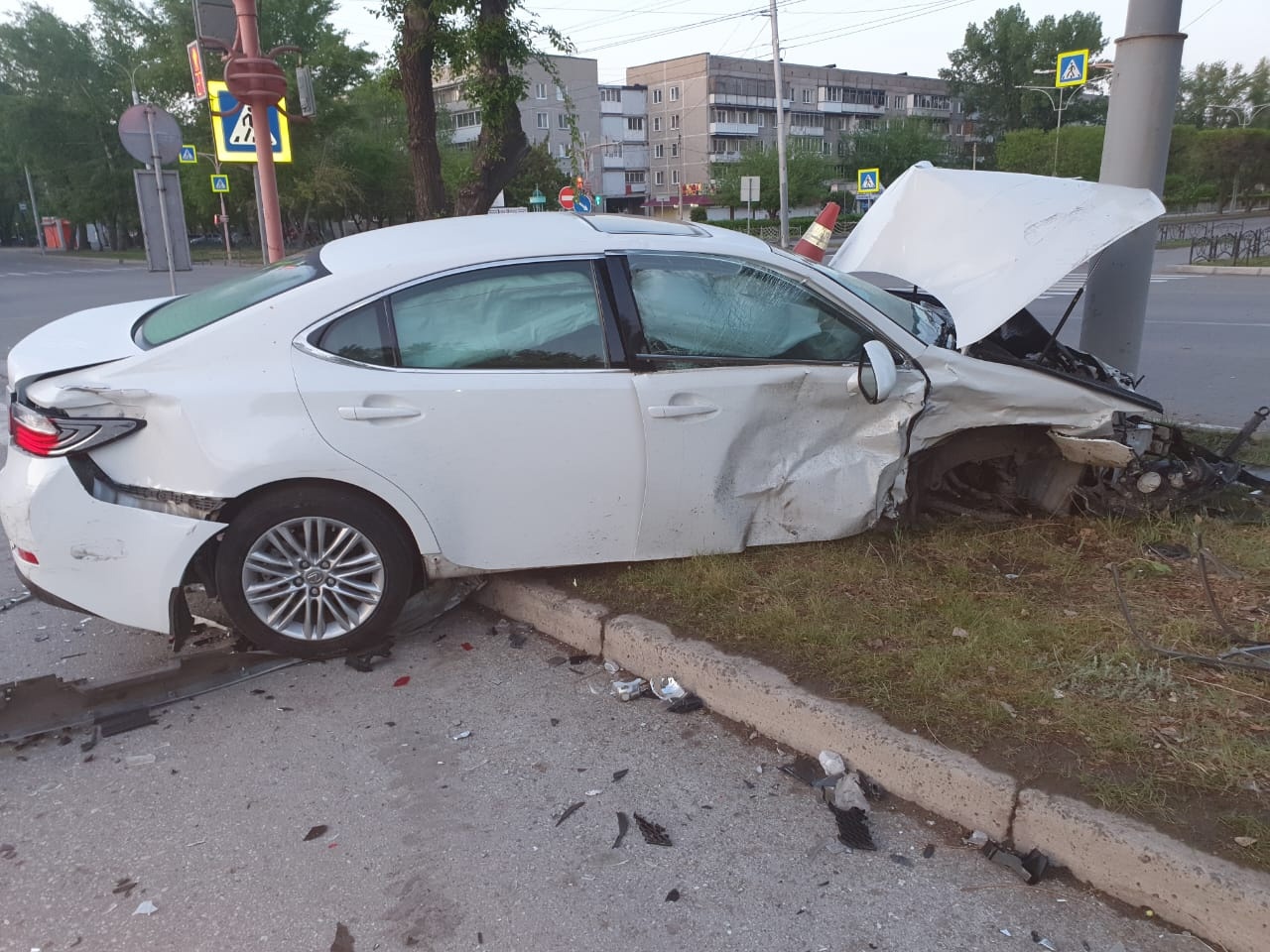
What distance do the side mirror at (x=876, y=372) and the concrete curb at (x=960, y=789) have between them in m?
1.27

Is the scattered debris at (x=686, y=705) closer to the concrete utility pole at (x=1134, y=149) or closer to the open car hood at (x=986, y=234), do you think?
the open car hood at (x=986, y=234)

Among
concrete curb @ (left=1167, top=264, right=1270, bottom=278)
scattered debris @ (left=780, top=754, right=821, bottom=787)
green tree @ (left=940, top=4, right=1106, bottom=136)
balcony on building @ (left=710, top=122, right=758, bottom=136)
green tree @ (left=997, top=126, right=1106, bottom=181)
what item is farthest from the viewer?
balcony on building @ (left=710, top=122, right=758, bottom=136)

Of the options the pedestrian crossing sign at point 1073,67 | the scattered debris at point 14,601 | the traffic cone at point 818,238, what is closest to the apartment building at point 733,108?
the pedestrian crossing sign at point 1073,67

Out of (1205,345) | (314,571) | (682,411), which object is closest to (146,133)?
(314,571)

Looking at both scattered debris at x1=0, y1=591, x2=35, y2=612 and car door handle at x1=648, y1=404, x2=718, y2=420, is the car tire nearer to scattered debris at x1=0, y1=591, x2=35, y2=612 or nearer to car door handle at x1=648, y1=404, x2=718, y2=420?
car door handle at x1=648, y1=404, x2=718, y2=420

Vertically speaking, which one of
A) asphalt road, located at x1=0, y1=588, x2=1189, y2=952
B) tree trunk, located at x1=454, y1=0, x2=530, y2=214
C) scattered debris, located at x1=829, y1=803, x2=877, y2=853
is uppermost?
tree trunk, located at x1=454, y1=0, x2=530, y2=214

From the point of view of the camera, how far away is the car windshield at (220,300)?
382 cm

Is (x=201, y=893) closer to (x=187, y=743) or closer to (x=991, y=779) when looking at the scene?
(x=187, y=743)

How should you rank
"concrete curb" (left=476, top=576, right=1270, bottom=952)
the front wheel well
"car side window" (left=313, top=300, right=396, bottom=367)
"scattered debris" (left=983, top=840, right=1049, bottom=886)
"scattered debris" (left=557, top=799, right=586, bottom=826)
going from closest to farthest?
"concrete curb" (left=476, top=576, right=1270, bottom=952) → "scattered debris" (left=983, top=840, right=1049, bottom=886) → "scattered debris" (left=557, top=799, right=586, bottom=826) → the front wheel well → "car side window" (left=313, top=300, right=396, bottom=367)

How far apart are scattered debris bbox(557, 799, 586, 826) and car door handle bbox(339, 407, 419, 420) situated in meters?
1.62

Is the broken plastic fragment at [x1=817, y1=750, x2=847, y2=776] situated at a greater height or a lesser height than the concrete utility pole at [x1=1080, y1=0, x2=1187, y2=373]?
lesser

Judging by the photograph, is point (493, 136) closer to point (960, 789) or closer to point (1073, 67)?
point (960, 789)

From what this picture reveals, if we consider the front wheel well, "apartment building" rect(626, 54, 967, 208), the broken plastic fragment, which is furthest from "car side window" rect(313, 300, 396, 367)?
"apartment building" rect(626, 54, 967, 208)

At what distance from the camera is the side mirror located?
3.88 metres
